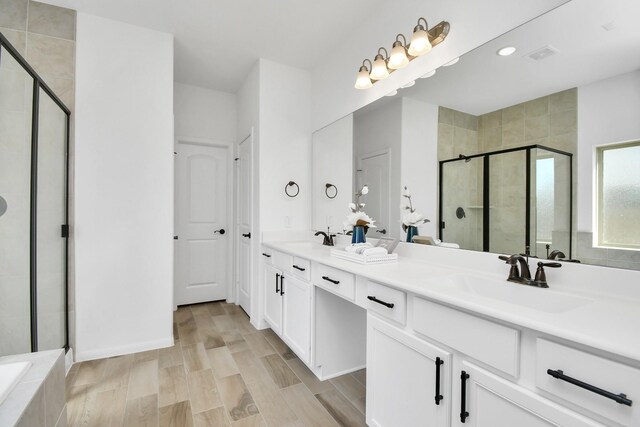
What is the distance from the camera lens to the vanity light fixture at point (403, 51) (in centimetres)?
173

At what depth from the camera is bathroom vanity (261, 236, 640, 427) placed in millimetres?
742

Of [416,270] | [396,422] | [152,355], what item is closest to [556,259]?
[416,270]

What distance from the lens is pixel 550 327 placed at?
793 millimetres

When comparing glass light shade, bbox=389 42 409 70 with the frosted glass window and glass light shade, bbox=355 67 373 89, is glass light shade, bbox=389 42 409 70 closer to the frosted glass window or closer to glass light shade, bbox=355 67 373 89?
glass light shade, bbox=355 67 373 89

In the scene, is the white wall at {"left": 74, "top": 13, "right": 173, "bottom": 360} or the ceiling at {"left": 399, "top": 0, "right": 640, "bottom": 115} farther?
the white wall at {"left": 74, "top": 13, "right": 173, "bottom": 360}

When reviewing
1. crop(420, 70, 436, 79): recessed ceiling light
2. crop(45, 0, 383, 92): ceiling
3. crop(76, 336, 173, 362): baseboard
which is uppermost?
crop(45, 0, 383, 92): ceiling

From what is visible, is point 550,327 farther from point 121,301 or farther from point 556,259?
point 121,301

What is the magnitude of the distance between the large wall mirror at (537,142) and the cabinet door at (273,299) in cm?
118

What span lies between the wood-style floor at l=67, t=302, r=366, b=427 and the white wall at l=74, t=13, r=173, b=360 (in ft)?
0.93

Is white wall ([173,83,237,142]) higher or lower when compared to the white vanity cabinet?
higher

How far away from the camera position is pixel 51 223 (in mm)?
2141

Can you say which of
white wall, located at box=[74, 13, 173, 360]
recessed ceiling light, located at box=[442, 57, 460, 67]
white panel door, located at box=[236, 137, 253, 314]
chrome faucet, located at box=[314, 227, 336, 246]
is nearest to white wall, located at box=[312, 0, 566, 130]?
recessed ceiling light, located at box=[442, 57, 460, 67]

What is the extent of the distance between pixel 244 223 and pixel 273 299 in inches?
46.8

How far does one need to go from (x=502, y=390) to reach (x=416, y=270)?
27.8 inches
